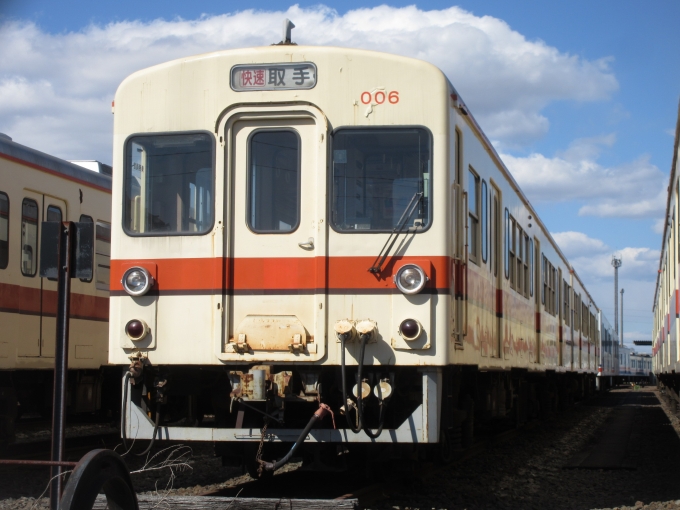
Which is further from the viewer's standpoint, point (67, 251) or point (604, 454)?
point (604, 454)

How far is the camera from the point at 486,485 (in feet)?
28.2

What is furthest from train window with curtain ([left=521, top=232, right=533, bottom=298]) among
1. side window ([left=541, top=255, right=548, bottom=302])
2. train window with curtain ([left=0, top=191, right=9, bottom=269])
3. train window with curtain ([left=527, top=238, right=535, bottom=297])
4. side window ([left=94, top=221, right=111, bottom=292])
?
train window with curtain ([left=0, top=191, right=9, bottom=269])

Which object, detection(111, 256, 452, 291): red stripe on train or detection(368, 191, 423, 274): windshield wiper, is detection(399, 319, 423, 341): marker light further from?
detection(368, 191, 423, 274): windshield wiper

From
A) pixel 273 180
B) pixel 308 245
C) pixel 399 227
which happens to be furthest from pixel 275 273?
pixel 399 227

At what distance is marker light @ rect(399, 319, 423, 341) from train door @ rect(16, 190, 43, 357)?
5333 millimetres

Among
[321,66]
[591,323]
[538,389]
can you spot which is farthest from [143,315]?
[591,323]

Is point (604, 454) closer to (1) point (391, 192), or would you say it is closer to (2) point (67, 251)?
(1) point (391, 192)

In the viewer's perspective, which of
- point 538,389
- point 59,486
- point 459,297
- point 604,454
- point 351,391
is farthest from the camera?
point 538,389

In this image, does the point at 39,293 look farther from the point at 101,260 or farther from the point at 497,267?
the point at 497,267

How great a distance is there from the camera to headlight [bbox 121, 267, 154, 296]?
22.2ft

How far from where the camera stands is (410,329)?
6426mm

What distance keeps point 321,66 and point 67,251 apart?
2408mm

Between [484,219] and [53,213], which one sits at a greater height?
[53,213]

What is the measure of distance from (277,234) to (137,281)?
1092 mm
